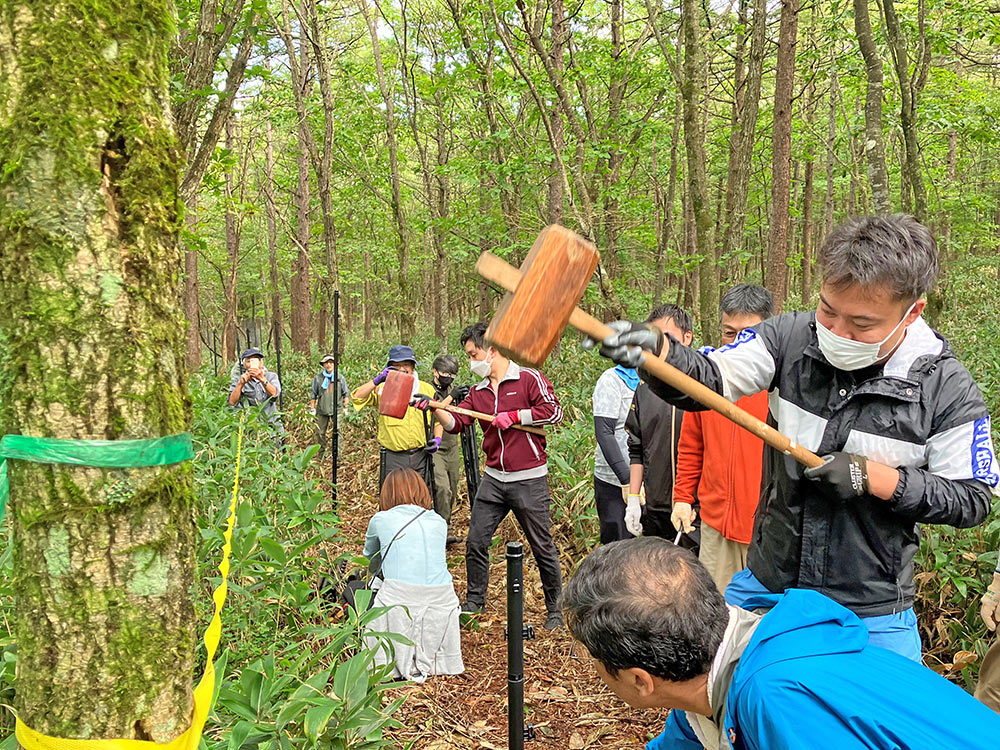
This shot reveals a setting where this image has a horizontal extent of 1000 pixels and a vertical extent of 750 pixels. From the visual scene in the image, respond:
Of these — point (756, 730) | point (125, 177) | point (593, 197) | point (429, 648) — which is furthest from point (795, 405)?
point (593, 197)

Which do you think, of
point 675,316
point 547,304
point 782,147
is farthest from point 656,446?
point 782,147

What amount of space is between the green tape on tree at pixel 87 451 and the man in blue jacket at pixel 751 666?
1.02 metres

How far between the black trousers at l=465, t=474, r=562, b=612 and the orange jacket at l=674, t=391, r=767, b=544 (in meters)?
1.38

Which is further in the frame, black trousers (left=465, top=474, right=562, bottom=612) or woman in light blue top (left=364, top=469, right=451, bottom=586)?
black trousers (left=465, top=474, right=562, bottom=612)

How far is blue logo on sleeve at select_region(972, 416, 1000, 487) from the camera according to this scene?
2.10 m

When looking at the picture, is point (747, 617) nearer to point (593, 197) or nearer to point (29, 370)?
point (29, 370)

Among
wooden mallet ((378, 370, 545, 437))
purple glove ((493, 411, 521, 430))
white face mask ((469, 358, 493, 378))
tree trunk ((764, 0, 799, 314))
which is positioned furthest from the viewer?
tree trunk ((764, 0, 799, 314))

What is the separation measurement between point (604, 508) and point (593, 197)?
8683mm

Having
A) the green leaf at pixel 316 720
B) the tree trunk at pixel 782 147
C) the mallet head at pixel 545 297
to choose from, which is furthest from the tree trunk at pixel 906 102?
the green leaf at pixel 316 720

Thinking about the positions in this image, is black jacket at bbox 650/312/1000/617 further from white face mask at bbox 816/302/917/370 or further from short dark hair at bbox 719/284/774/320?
short dark hair at bbox 719/284/774/320

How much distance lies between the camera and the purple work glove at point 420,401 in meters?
5.75

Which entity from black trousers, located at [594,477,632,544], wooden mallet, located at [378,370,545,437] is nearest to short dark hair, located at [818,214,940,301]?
black trousers, located at [594,477,632,544]

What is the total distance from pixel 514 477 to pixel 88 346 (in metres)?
4.00

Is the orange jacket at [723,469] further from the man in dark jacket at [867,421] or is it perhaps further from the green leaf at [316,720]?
the green leaf at [316,720]
